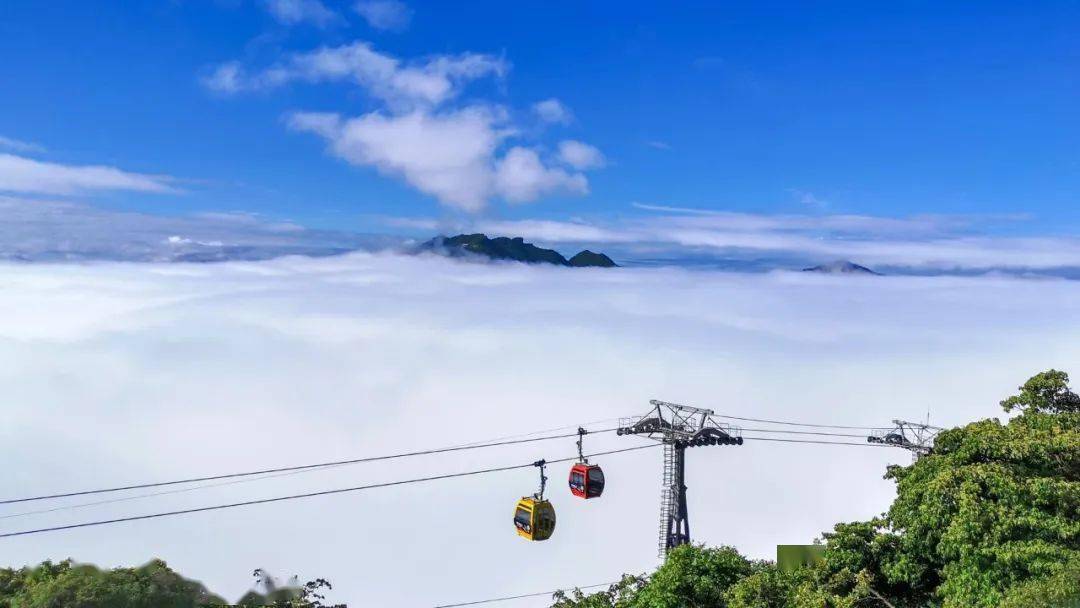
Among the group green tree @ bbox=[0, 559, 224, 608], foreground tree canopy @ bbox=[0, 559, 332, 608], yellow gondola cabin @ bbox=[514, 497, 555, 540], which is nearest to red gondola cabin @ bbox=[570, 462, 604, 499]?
yellow gondola cabin @ bbox=[514, 497, 555, 540]

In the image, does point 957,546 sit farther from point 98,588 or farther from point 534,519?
point 98,588

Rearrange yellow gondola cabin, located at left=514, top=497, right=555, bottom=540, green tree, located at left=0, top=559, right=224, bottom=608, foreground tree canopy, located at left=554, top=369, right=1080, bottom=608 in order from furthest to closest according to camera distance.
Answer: green tree, located at left=0, top=559, right=224, bottom=608 < yellow gondola cabin, located at left=514, top=497, right=555, bottom=540 < foreground tree canopy, located at left=554, top=369, right=1080, bottom=608

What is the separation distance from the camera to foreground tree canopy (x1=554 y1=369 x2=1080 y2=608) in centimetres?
2188

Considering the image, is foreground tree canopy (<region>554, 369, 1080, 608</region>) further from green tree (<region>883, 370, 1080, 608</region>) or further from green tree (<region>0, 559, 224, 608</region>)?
green tree (<region>0, 559, 224, 608</region>)

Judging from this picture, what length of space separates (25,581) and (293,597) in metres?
13.7

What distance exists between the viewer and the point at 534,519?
114ft

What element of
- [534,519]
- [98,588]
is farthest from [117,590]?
[534,519]

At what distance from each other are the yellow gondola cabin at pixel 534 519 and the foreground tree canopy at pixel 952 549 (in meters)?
5.41

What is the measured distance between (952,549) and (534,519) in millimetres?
17847

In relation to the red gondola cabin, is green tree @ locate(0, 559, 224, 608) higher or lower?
lower

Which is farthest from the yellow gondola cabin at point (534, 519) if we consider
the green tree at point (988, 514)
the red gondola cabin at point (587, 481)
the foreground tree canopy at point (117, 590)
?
the green tree at point (988, 514)

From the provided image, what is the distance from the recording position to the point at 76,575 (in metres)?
36.7

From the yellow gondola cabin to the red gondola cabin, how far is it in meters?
1.56

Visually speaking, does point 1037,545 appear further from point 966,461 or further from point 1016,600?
point 966,461
